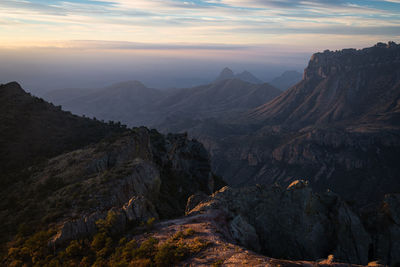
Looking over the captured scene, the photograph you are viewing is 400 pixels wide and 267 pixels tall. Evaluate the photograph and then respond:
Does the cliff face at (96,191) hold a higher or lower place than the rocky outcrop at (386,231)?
higher

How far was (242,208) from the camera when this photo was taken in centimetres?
2728

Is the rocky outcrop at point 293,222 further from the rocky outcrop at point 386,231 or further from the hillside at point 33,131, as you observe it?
the hillside at point 33,131

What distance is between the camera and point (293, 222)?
92.2 feet

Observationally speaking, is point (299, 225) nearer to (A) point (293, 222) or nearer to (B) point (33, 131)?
(A) point (293, 222)

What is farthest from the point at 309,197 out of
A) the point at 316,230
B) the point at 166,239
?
the point at 166,239

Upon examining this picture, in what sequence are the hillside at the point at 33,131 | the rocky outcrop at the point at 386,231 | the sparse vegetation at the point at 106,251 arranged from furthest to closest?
the hillside at the point at 33,131, the rocky outcrop at the point at 386,231, the sparse vegetation at the point at 106,251

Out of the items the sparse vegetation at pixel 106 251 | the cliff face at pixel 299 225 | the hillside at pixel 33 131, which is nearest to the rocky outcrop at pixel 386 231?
the cliff face at pixel 299 225

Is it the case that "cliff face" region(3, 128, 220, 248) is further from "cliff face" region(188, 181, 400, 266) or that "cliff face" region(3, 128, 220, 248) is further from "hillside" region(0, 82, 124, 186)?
"hillside" region(0, 82, 124, 186)

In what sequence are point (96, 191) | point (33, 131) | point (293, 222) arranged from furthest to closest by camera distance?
point (33, 131)
point (96, 191)
point (293, 222)

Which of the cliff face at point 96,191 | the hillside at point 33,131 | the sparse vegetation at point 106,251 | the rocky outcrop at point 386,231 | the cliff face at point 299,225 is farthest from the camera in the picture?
the hillside at point 33,131

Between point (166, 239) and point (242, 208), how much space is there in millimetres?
9433

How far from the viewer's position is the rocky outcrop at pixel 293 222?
2533 cm

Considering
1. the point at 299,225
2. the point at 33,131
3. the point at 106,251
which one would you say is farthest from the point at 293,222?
the point at 33,131

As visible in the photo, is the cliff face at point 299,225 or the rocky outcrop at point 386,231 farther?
the rocky outcrop at point 386,231
